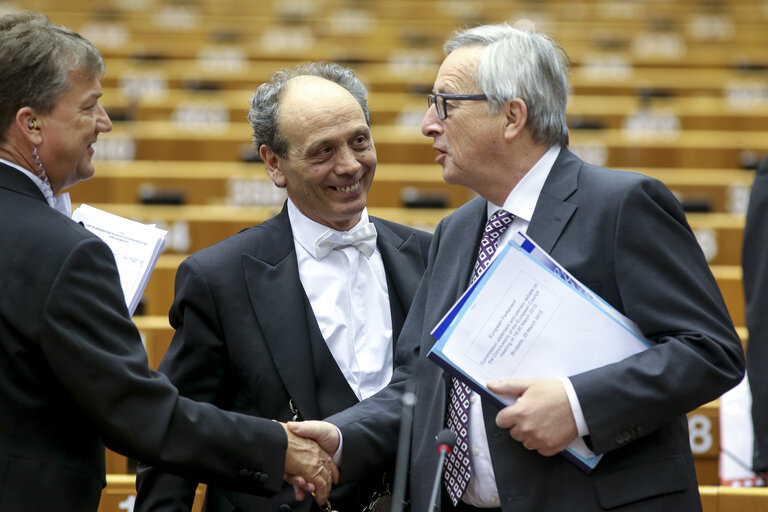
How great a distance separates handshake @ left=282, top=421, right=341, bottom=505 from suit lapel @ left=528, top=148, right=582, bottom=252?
27.0 inches

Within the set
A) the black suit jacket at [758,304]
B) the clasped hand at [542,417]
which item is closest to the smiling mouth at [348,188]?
the clasped hand at [542,417]

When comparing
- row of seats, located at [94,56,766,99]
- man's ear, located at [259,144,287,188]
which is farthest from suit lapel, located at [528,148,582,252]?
row of seats, located at [94,56,766,99]

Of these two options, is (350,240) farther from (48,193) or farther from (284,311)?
(48,193)

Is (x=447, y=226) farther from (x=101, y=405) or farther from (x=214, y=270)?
(x=101, y=405)

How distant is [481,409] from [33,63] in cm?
118

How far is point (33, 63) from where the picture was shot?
2172mm

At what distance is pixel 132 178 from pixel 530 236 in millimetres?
5077

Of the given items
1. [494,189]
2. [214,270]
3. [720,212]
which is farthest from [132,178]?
[494,189]

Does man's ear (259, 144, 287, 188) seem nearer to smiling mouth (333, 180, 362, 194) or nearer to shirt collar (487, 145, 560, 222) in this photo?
smiling mouth (333, 180, 362, 194)

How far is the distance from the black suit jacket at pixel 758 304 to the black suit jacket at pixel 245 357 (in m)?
1.18

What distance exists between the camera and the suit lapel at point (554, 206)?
7.16 feet

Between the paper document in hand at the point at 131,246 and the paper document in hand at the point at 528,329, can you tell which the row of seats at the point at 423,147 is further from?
the paper document in hand at the point at 528,329

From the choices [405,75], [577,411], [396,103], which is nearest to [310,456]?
[577,411]

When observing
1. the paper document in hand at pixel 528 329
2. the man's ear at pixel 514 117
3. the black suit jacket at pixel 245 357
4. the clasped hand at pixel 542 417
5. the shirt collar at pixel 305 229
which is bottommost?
the black suit jacket at pixel 245 357
